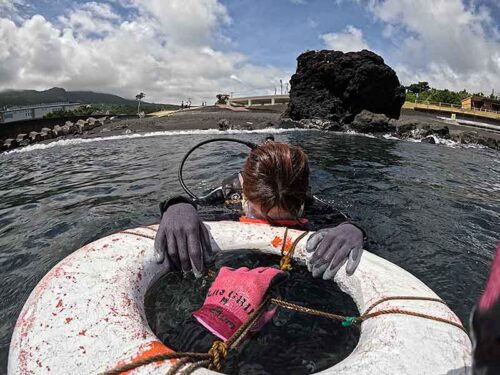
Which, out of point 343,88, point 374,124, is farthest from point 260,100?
point 374,124

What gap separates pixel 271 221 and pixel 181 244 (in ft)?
2.45

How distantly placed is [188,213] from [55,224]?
3.11m

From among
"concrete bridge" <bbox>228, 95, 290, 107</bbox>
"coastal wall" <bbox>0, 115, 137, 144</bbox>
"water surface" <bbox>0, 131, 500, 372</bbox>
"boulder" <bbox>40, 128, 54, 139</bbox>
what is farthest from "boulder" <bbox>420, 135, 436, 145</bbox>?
"concrete bridge" <bbox>228, 95, 290, 107</bbox>

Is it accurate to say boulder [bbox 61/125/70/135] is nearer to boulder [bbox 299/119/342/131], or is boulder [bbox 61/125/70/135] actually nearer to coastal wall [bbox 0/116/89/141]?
coastal wall [bbox 0/116/89/141]

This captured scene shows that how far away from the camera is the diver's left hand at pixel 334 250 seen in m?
2.28

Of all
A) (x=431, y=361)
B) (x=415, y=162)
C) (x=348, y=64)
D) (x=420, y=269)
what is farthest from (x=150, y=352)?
(x=348, y=64)

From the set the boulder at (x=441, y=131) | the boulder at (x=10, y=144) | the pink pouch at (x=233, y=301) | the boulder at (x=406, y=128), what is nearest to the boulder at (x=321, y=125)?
the boulder at (x=406, y=128)

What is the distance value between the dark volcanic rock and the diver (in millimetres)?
22623

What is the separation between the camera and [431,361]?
55.4 inches

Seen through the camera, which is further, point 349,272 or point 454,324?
point 349,272

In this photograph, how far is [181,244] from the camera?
2297 mm

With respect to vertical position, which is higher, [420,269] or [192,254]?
[192,254]

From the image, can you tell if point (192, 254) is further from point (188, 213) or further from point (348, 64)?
point (348, 64)

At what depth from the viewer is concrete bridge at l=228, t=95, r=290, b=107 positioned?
4584 cm
